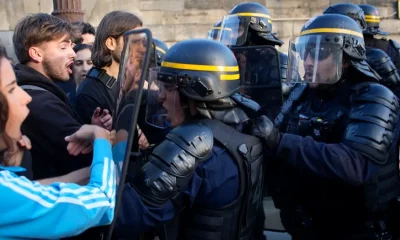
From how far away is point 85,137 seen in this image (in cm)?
186

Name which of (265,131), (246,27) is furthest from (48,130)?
(246,27)

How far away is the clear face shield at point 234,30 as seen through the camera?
17.0 feet

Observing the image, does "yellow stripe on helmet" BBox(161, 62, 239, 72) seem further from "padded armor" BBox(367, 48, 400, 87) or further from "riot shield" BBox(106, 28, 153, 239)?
"padded armor" BBox(367, 48, 400, 87)

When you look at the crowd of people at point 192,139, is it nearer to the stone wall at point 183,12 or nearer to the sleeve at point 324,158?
the sleeve at point 324,158

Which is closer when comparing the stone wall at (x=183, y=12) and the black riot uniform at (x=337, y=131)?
the black riot uniform at (x=337, y=131)

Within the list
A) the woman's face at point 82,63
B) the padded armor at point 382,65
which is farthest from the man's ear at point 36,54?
the padded armor at point 382,65

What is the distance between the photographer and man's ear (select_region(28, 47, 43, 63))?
109 inches

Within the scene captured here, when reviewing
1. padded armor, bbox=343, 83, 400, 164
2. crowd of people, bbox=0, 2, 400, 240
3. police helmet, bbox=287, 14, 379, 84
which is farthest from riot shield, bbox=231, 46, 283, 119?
padded armor, bbox=343, 83, 400, 164

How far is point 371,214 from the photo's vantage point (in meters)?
3.13

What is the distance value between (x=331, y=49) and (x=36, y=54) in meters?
1.61

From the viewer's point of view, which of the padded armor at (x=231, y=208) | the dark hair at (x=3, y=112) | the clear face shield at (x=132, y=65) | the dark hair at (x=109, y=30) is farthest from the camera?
the dark hair at (x=109, y=30)

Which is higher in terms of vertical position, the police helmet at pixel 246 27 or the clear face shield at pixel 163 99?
the clear face shield at pixel 163 99

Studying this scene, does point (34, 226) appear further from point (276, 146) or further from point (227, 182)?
point (276, 146)

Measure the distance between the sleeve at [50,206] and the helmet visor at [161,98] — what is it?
0.92m
